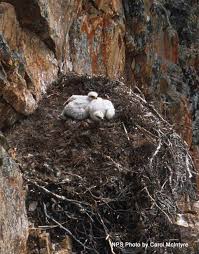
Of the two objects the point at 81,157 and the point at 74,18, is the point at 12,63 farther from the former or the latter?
the point at 74,18

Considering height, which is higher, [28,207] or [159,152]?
[159,152]

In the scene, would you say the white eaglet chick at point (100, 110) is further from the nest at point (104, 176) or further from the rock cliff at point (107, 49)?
the rock cliff at point (107, 49)

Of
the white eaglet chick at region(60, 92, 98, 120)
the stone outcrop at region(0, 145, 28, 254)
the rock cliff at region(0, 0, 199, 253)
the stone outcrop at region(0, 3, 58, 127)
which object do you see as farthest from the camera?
the white eaglet chick at region(60, 92, 98, 120)

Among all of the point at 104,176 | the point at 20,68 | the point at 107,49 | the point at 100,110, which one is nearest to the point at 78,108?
the point at 100,110

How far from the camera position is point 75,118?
8781 mm

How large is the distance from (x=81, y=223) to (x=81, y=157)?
98cm

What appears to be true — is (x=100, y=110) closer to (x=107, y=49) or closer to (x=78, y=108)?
(x=78, y=108)

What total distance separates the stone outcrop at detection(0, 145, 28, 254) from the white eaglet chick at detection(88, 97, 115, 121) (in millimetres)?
2649

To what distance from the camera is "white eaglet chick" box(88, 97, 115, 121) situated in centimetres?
865

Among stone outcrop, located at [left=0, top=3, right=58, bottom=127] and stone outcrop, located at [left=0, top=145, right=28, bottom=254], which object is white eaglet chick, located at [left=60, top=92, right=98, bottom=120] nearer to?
stone outcrop, located at [left=0, top=3, right=58, bottom=127]

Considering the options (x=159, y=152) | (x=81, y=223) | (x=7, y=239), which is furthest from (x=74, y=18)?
(x=7, y=239)

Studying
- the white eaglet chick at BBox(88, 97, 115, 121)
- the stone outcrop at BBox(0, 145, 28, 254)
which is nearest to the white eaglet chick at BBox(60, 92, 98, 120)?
the white eaglet chick at BBox(88, 97, 115, 121)

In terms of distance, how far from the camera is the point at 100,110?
342 inches

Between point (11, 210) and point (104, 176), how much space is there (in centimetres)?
198
